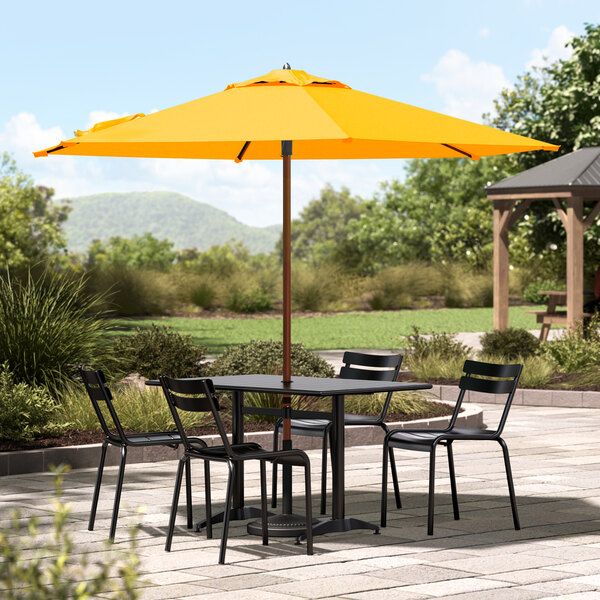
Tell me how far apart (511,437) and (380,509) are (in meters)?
3.45

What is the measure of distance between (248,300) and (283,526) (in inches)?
1012

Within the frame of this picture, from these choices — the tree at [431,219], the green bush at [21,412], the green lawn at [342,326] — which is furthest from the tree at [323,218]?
the green bush at [21,412]

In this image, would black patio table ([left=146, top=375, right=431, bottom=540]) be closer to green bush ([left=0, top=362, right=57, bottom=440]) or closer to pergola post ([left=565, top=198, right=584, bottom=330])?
green bush ([left=0, top=362, right=57, bottom=440])

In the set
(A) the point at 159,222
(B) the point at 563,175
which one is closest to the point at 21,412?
(B) the point at 563,175

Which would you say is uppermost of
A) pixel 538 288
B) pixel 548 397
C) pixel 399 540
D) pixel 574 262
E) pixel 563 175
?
pixel 563 175

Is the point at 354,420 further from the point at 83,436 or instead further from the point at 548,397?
the point at 548,397

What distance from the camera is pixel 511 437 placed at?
33.8 ft

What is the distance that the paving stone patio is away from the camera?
5152 mm

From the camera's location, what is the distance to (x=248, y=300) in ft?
105

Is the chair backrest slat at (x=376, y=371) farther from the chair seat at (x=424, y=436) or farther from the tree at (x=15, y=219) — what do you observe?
the tree at (x=15, y=219)

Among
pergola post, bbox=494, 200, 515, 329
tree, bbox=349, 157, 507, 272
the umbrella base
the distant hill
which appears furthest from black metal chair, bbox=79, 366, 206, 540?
the distant hill

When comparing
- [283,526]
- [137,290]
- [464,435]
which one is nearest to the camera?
[283,526]

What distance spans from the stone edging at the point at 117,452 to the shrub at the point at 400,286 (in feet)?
73.7

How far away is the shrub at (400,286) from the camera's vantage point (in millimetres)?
32938
